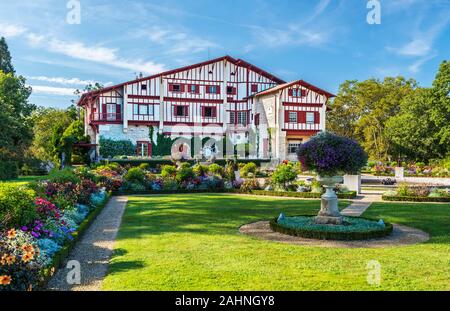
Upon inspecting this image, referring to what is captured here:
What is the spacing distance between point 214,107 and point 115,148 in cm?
1030

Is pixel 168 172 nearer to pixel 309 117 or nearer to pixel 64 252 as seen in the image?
pixel 64 252

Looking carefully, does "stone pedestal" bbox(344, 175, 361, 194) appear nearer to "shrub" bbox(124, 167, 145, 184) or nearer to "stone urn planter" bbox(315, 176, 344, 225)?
"stone urn planter" bbox(315, 176, 344, 225)

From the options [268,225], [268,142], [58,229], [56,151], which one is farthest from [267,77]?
[58,229]

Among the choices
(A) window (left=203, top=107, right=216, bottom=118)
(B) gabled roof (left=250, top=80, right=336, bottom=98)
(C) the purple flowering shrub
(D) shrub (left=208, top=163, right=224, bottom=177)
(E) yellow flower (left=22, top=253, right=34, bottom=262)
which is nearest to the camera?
(E) yellow flower (left=22, top=253, right=34, bottom=262)

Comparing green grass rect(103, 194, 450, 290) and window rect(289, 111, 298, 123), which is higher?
window rect(289, 111, 298, 123)

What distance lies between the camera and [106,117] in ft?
126

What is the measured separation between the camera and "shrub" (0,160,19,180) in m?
25.2

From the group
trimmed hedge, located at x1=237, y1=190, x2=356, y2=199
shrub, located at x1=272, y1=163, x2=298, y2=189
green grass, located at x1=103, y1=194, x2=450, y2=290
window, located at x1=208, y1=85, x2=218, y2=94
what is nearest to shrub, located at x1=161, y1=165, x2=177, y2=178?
trimmed hedge, located at x1=237, y1=190, x2=356, y2=199

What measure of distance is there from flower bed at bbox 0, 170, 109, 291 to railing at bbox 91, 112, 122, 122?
89.6ft

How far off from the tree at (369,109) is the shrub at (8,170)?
3488 cm

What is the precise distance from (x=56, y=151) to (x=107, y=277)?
35349 mm

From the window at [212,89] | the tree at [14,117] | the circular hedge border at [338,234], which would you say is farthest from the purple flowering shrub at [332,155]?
the window at [212,89]

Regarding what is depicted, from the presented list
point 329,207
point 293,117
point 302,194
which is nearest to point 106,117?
point 293,117

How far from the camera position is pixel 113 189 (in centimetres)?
1848
